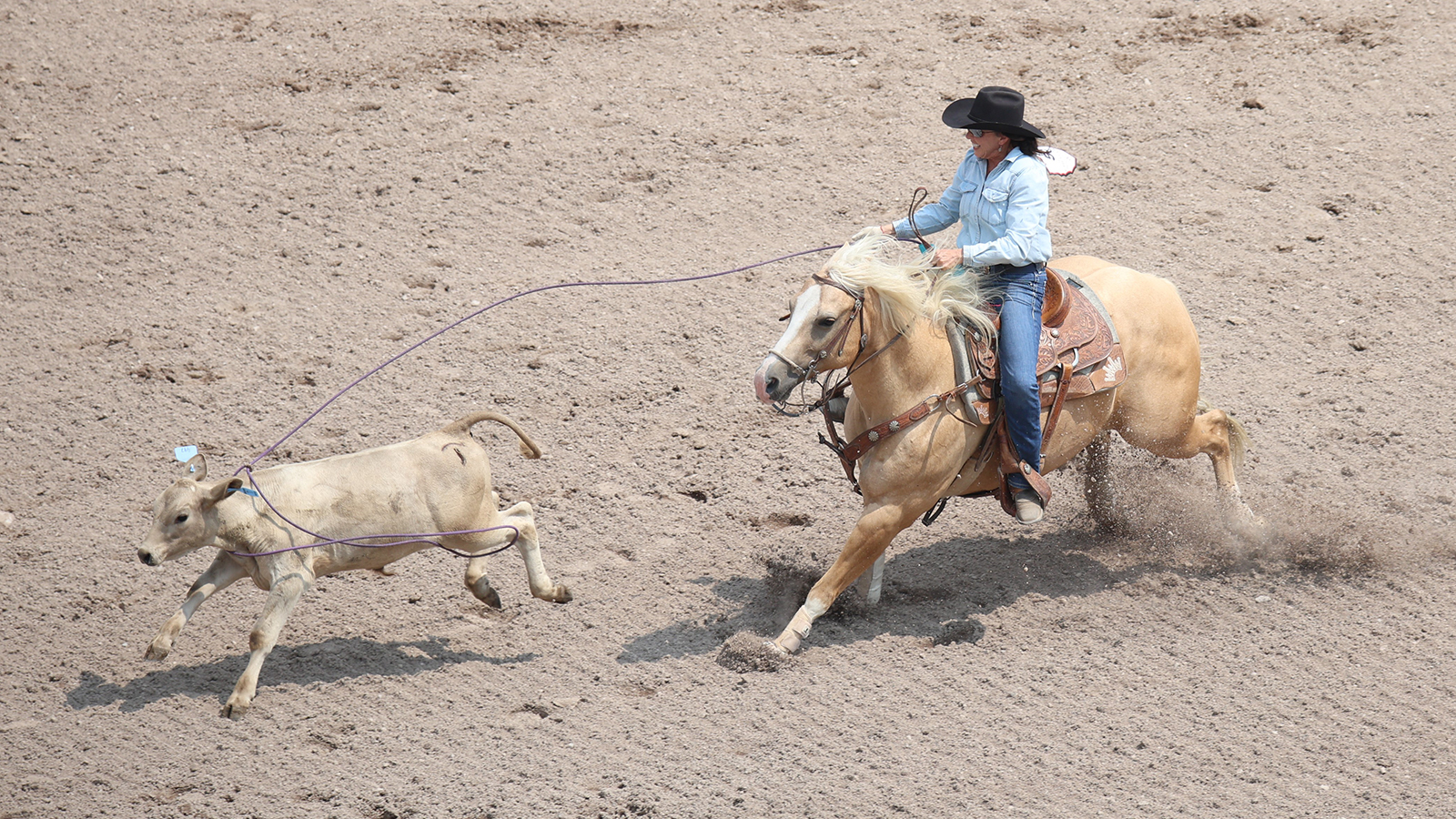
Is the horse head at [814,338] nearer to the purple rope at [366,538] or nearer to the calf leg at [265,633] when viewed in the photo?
the purple rope at [366,538]

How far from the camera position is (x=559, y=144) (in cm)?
923

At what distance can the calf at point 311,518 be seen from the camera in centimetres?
489

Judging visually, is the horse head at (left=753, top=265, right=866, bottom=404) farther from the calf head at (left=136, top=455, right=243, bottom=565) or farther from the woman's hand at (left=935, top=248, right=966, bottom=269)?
the calf head at (left=136, top=455, right=243, bottom=565)

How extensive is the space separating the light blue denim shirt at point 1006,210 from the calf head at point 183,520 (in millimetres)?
3005

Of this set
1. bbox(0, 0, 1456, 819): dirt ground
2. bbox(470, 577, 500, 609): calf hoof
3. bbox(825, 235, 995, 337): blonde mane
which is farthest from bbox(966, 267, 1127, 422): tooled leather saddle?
bbox(470, 577, 500, 609): calf hoof

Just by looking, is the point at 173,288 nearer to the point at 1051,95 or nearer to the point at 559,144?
the point at 559,144

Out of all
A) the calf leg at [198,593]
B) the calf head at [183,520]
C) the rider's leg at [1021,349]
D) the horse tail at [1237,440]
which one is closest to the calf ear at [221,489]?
the calf head at [183,520]

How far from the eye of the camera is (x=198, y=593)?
5.09 metres

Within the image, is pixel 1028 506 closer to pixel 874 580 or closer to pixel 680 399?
pixel 874 580

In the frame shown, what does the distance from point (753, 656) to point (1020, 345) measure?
1622 millimetres

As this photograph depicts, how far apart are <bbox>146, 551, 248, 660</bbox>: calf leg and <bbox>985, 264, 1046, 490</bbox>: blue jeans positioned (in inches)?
121

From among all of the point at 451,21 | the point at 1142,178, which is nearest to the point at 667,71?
the point at 451,21

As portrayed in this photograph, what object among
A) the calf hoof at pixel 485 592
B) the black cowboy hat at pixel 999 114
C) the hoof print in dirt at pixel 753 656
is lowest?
the calf hoof at pixel 485 592

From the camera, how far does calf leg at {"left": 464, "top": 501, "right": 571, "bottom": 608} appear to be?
536 centimetres
